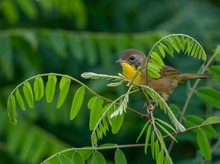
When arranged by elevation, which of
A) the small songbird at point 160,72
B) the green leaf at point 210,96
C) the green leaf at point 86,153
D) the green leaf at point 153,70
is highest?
the small songbird at point 160,72

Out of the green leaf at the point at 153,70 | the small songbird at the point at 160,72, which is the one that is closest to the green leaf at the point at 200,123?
the green leaf at the point at 153,70

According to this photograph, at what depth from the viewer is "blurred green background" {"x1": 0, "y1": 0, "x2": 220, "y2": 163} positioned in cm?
573

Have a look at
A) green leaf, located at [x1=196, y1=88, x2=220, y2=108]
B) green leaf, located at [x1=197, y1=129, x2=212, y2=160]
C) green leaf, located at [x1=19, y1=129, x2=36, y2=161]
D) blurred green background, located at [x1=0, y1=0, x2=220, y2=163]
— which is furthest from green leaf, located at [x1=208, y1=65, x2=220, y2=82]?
green leaf, located at [x1=19, y1=129, x2=36, y2=161]

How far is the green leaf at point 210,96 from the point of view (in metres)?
3.32

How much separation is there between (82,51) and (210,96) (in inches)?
113

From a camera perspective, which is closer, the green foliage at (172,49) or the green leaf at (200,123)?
the green foliage at (172,49)

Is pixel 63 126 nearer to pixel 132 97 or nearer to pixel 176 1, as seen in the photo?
pixel 132 97

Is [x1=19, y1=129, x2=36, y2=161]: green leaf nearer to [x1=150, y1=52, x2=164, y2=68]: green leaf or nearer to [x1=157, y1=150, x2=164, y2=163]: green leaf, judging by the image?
[x1=150, y1=52, x2=164, y2=68]: green leaf

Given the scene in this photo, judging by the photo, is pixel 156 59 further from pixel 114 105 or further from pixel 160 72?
pixel 160 72

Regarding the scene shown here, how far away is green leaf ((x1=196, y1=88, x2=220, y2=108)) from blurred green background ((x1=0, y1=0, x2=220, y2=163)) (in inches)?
71.6

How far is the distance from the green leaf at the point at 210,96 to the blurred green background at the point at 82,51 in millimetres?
1817

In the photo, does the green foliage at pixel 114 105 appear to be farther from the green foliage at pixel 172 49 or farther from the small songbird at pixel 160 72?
the small songbird at pixel 160 72

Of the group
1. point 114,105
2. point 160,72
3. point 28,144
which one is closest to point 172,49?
point 114,105

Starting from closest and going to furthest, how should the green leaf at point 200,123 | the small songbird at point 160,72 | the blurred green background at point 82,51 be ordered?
the green leaf at point 200,123 < the small songbird at point 160,72 < the blurred green background at point 82,51
